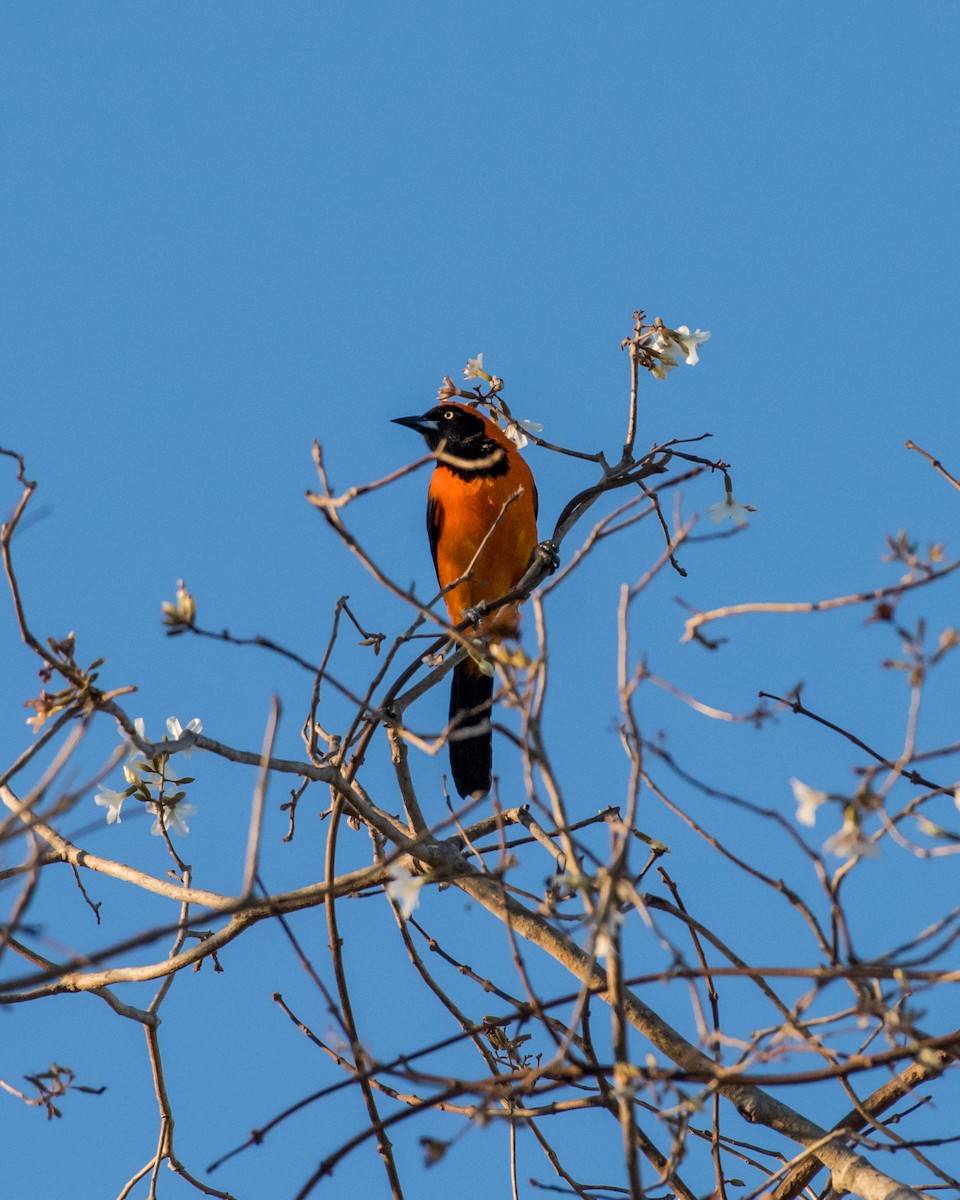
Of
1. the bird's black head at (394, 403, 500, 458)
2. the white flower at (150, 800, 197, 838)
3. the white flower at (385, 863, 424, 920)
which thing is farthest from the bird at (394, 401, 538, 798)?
the white flower at (385, 863, 424, 920)

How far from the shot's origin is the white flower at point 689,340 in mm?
4047

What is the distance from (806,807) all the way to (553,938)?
1.16m

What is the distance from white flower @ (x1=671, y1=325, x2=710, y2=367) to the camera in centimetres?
405

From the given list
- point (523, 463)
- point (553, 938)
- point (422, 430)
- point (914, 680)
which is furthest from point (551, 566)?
point (914, 680)

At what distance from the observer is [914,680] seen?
1.99 metres

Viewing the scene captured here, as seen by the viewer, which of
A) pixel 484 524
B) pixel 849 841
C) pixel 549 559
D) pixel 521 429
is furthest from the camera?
pixel 484 524

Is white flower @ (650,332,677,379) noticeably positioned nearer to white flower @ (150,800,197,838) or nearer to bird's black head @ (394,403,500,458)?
white flower @ (150,800,197,838)

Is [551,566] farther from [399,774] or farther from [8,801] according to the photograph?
[8,801]

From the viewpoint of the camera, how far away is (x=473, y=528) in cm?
661

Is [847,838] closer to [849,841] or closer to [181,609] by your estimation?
[849,841]

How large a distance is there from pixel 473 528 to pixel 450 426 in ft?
2.27

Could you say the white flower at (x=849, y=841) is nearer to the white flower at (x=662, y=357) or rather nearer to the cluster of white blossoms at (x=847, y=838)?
the cluster of white blossoms at (x=847, y=838)

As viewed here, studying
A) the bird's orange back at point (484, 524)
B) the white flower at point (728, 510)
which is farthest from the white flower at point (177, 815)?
the bird's orange back at point (484, 524)

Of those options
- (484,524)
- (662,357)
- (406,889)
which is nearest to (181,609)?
(406,889)
